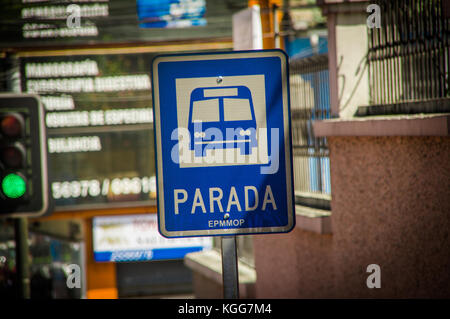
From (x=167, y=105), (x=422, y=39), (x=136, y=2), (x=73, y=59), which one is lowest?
(x=167, y=105)

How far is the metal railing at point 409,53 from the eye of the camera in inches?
205

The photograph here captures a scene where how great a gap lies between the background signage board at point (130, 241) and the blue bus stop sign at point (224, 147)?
14332 mm

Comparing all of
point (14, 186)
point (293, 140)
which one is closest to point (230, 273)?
point (14, 186)

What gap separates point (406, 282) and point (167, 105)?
10.6ft

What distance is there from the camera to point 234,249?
2.63 m

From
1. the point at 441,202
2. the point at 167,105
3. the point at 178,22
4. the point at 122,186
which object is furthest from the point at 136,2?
the point at 167,105

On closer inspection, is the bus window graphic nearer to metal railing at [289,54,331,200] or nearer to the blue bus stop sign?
the blue bus stop sign

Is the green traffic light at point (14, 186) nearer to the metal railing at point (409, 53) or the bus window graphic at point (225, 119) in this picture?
the bus window graphic at point (225, 119)

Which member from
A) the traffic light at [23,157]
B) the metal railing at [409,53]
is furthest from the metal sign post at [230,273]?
the metal railing at [409,53]

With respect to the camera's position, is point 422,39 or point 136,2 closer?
point 422,39

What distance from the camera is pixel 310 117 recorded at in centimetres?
779

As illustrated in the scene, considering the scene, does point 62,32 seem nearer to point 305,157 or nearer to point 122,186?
point 122,186

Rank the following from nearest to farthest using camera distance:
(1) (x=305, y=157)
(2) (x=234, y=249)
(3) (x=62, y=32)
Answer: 1. (2) (x=234, y=249)
2. (1) (x=305, y=157)
3. (3) (x=62, y=32)

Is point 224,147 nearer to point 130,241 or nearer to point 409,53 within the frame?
point 409,53
